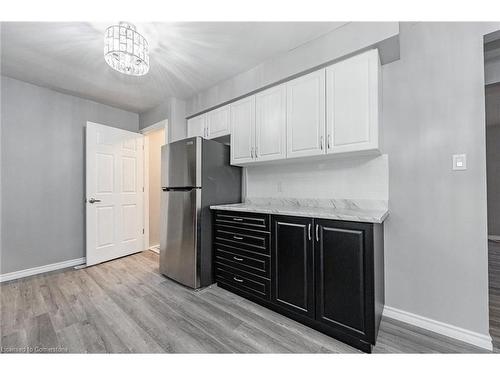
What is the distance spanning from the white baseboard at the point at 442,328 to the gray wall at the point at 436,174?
34 millimetres

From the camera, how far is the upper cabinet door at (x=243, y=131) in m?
2.48

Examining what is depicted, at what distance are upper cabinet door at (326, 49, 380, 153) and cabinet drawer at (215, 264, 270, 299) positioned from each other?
1.34 meters

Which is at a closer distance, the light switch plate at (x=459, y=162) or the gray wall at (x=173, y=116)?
the light switch plate at (x=459, y=162)

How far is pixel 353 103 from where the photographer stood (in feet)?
5.83

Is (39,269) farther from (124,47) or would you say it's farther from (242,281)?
(124,47)

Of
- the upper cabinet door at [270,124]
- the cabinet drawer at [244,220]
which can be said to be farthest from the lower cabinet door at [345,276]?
the upper cabinet door at [270,124]

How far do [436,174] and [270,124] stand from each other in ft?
4.85

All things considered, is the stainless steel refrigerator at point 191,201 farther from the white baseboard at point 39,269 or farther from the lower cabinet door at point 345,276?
Answer: the white baseboard at point 39,269

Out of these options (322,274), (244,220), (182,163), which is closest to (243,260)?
(244,220)

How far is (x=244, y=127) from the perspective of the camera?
2557mm

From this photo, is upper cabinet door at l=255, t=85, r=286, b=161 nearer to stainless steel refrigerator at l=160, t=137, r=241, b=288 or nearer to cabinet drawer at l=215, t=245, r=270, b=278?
stainless steel refrigerator at l=160, t=137, r=241, b=288

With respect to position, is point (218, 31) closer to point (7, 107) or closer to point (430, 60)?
point (430, 60)
